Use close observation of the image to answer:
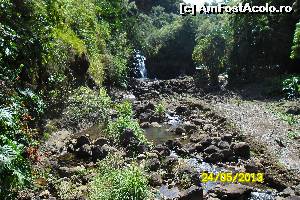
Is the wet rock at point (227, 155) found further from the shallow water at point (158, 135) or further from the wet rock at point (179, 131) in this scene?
the wet rock at point (179, 131)

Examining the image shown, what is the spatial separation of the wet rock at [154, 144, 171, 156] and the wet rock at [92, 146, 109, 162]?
194cm

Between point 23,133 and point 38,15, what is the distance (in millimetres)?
5408

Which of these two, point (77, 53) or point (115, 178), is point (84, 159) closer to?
point (115, 178)

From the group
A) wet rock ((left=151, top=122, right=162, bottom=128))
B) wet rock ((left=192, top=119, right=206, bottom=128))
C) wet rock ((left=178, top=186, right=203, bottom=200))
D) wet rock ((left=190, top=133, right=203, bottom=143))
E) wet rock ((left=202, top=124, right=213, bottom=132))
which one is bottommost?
wet rock ((left=151, top=122, right=162, bottom=128))

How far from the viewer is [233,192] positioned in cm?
1105

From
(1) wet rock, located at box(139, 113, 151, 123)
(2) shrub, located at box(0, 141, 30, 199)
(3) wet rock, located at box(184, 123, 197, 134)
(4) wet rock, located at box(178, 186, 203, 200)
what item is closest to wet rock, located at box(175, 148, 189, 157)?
(3) wet rock, located at box(184, 123, 197, 134)

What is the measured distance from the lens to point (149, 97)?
2859cm

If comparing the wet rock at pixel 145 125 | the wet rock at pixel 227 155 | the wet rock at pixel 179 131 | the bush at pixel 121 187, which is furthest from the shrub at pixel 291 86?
the bush at pixel 121 187

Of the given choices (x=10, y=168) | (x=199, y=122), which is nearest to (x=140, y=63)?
(x=199, y=122)

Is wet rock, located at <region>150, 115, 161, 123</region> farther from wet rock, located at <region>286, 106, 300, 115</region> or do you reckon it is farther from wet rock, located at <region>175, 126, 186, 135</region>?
wet rock, located at <region>286, 106, 300, 115</region>

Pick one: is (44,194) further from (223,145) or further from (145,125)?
(145,125)

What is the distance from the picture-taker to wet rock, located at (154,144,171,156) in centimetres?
1457

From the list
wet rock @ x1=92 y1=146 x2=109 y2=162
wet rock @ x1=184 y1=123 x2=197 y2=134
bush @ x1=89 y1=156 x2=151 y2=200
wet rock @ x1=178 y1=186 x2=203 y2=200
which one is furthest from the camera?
wet rock @ x1=184 y1=123 x2=197 y2=134
